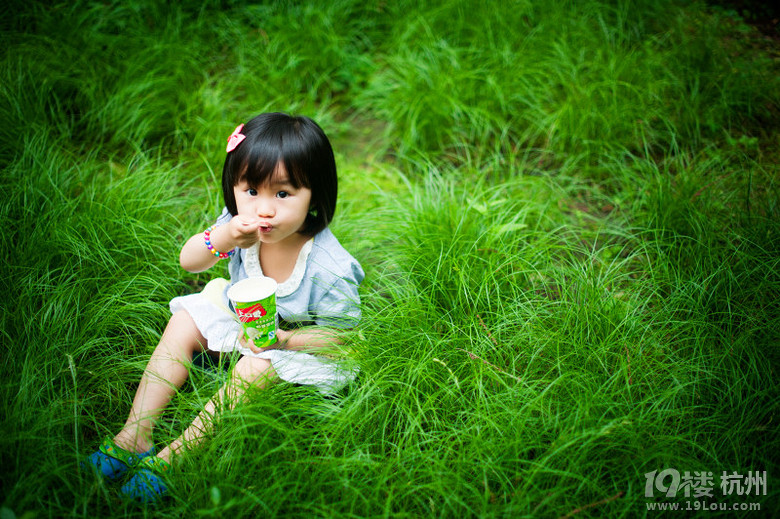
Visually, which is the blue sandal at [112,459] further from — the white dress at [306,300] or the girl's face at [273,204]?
the girl's face at [273,204]

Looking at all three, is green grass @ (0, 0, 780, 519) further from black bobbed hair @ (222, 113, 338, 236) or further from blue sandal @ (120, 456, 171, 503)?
black bobbed hair @ (222, 113, 338, 236)

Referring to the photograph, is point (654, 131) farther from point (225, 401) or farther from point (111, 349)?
point (111, 349)

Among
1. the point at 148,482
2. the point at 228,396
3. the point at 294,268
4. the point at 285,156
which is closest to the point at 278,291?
the point at 294,268

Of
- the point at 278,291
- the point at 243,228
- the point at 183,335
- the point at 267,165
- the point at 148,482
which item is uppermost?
the point at 267,165

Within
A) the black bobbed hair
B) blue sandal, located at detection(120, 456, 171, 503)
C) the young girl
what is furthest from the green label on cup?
blue sandal, located at detection(120, 456, 171, 503)

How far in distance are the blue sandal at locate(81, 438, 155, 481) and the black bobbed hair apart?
0.92 m

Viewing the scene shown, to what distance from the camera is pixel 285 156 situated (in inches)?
62.8

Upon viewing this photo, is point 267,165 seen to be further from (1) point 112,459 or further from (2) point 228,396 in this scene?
(1) point 112,459

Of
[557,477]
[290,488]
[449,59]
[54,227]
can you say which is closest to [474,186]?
[449,59]

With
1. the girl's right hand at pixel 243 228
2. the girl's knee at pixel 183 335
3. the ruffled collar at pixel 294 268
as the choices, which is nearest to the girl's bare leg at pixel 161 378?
the girl's knee at pixel 183 335

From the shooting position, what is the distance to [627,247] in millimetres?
2482

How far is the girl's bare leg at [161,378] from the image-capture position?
5.30ft

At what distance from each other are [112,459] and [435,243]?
57.9 inches

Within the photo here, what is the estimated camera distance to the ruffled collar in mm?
1809
